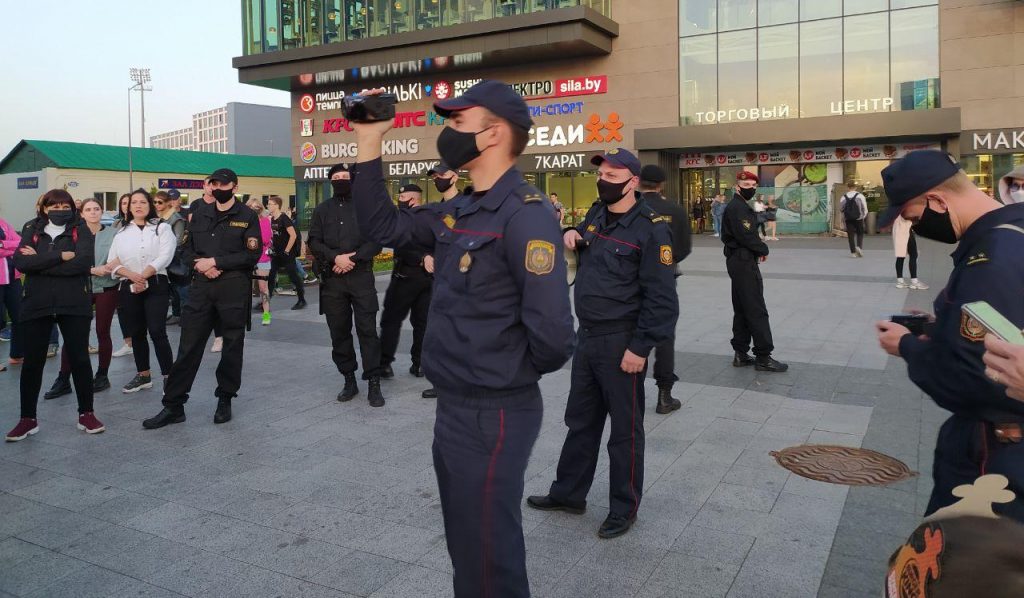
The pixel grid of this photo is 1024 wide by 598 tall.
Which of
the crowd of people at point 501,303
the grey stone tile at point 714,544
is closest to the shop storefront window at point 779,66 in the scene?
the crowd of people at point 501,303

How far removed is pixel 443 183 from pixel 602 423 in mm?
3363

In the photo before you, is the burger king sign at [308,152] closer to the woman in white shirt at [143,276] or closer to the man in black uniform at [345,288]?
the woman in white shirt at [143,276]

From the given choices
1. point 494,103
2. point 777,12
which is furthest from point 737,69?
point 494,103

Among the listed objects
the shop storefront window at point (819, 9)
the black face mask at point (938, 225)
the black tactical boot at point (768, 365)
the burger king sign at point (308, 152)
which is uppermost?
the shop storefront window at point (819, 9)

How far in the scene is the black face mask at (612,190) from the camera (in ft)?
14.2

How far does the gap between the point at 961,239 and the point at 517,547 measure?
5.77 ft

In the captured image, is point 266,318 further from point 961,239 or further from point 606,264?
point 961,239

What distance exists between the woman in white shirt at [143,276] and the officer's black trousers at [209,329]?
1092 mm

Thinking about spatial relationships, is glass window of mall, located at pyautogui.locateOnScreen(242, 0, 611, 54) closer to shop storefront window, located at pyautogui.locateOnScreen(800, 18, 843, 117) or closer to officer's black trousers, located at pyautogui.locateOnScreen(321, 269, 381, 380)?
shop storefront window, located at pyautogui.locateOnScreen(800, 18, 843, 117)

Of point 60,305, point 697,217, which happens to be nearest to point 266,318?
point 60,305

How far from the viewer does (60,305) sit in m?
6.09

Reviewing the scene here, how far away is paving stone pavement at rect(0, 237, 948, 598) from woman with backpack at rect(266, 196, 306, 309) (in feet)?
16.4

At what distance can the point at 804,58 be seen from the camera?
28.6 metres

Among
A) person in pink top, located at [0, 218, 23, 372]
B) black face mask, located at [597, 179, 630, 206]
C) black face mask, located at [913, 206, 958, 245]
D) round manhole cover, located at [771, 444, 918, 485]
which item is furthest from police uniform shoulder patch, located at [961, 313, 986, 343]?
person in pink top, located at [0, 218, 23, 372]
